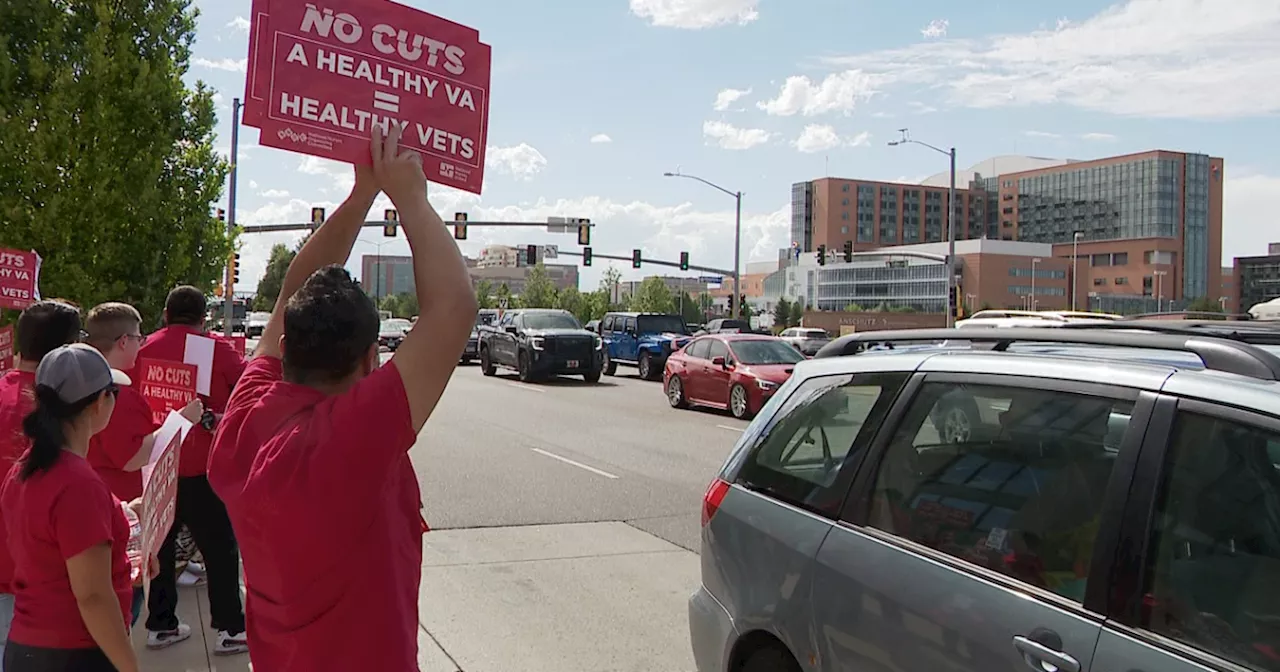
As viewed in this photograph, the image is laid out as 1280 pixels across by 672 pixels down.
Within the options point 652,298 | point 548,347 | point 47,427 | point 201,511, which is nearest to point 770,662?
point 47,427

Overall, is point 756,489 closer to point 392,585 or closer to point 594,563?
point 392,585

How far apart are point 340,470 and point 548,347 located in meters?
24.0

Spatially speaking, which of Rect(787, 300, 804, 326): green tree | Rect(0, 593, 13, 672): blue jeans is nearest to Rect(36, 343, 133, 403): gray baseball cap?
Rect(0, 593, 13, 672): blue jeans

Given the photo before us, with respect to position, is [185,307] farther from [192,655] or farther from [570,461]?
[570,461]

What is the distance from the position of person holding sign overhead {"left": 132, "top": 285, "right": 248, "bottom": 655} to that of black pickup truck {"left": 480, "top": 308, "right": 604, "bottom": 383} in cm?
2051

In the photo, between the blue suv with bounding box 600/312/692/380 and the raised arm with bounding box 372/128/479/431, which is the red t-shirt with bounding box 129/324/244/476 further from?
the blue suv with bounding box 600/312/692/380

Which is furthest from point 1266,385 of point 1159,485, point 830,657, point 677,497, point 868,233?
point 868,233

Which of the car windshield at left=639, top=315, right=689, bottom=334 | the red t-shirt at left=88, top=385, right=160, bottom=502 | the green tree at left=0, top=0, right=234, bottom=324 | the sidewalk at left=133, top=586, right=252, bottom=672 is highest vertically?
the green tree at left=0, top=0, right=234, bottom=324

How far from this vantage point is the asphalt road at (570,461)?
938cm

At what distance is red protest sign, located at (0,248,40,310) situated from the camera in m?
6.64

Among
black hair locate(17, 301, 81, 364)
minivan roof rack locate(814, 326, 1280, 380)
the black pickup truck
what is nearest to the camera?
minivan roof rack locate(814, 326, 1280, 380)

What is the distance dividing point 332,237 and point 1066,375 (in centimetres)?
205

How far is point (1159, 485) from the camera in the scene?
234 cm

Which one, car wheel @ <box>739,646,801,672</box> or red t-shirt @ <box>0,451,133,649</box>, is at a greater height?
red t-shirt @ <box>0,451,133,649</box>
